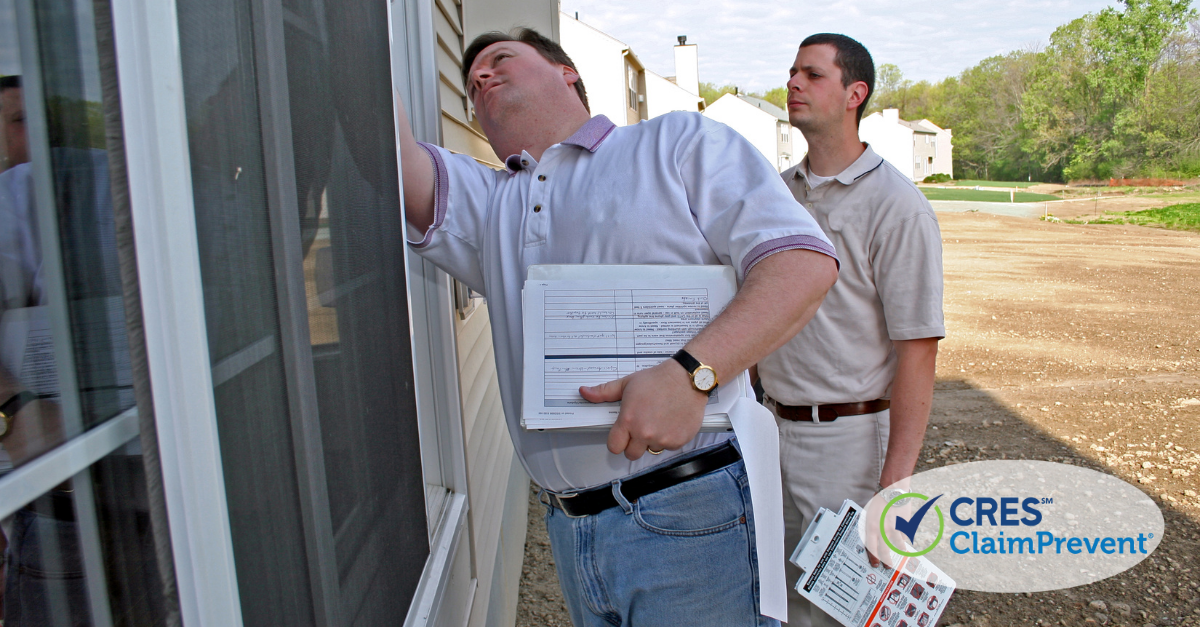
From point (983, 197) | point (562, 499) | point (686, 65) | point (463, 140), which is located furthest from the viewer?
point (983, 197)

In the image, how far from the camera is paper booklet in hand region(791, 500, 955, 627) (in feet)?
6.70

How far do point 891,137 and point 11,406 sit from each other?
193 feet

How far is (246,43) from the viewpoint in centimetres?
81

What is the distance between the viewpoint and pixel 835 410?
7.64 feet

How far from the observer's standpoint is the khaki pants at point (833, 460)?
2.33 m

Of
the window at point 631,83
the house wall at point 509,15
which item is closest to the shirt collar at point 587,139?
the house wall at point 509,15

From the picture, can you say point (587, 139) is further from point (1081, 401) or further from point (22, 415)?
point (1081, 401)

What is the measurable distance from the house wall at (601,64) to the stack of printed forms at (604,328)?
71.6 feet

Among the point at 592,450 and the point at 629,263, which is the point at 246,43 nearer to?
the point at 629,263

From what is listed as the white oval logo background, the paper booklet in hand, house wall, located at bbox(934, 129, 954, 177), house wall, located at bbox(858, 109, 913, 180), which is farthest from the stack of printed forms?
house wall, located at bbox(934, 129, 954, 177)

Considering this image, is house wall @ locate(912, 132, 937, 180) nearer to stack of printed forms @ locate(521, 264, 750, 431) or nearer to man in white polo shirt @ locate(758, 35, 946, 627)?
man in white polo shirt @ locate(758, 35, 946, 627)

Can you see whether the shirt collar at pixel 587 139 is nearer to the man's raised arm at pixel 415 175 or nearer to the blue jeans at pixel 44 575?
the man's raised arm at pixel 415 175

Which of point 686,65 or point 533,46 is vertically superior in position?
point 686,65

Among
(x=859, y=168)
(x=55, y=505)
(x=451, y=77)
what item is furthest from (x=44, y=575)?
(x=451, y=77)
